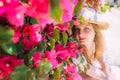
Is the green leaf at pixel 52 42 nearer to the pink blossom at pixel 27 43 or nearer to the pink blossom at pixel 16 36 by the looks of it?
the pink blossom at pixel 27 43

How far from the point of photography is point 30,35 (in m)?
0.60

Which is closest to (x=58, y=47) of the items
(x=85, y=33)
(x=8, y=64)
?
(x=8, y=64)

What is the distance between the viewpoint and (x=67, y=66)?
125 centimetres

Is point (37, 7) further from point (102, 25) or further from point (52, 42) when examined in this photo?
point (102, 25)

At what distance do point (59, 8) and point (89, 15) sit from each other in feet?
4.80

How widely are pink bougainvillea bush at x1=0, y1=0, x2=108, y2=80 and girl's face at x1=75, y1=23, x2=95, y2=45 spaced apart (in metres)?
0.73

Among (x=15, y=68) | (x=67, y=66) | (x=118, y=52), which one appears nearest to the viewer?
(x=15, y=68)

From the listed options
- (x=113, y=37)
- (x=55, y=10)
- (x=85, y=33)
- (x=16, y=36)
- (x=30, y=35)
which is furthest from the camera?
(x=113, y=37)

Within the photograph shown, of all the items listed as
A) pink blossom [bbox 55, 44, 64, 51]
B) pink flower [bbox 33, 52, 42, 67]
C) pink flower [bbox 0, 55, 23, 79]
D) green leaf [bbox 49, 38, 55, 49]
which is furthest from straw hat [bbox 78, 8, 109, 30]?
pink flower [bbox 0, 55, 23, 79]

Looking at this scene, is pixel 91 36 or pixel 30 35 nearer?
pixel 30 35

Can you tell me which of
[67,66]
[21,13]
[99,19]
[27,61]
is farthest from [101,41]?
[21,13]

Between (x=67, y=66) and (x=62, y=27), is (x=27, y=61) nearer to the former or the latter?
(x=62, y=27)

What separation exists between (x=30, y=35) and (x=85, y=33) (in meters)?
1.17

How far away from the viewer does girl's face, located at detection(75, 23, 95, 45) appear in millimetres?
1700
